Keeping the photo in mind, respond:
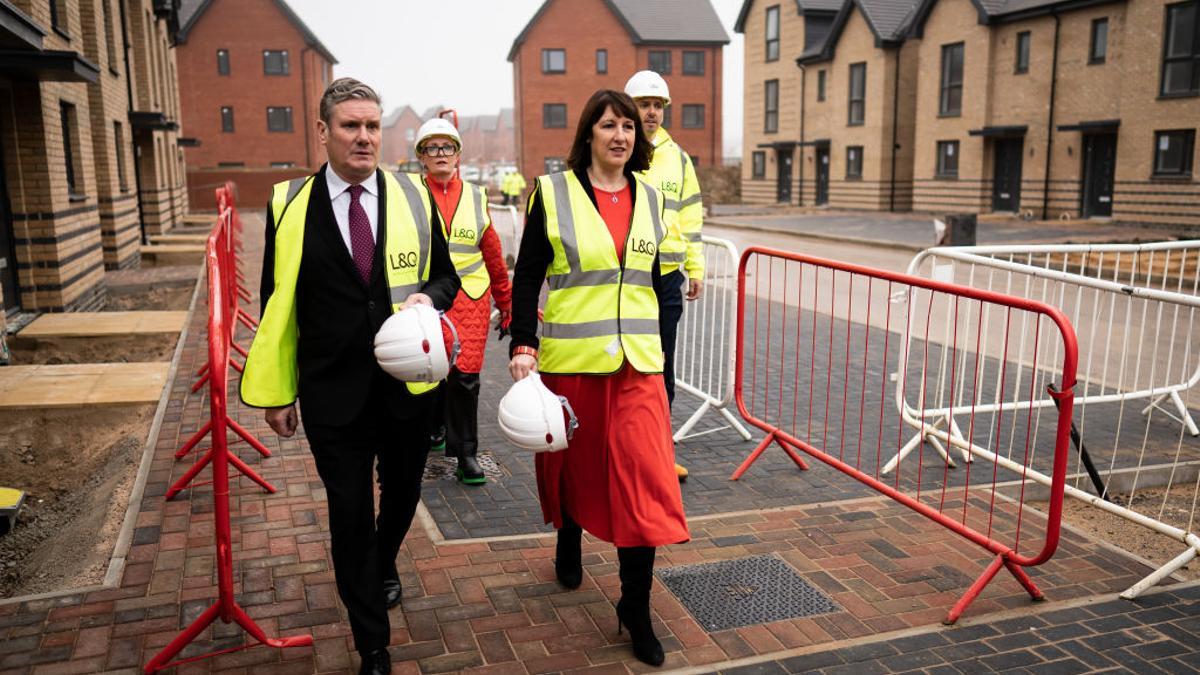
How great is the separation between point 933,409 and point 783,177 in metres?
40.8

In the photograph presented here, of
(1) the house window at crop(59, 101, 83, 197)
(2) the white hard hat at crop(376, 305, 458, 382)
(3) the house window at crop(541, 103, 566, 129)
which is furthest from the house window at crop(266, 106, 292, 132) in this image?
(2) the white hard hat at crop(376, 305, 458, 382)

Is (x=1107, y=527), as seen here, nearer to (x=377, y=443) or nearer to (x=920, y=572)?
(x=920, y=572)

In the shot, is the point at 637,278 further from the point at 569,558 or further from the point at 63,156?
the point at 63,156

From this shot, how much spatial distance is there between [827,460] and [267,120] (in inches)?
1961

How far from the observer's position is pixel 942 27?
1395 inches

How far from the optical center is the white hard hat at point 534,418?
3.65m

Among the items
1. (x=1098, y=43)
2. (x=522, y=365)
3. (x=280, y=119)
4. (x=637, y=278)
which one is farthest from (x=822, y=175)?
(x=522, y=365)

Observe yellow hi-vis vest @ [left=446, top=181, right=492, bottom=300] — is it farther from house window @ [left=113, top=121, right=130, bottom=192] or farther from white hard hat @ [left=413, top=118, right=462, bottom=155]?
house window @ [left=113, top=121, right=130, bottom=192]

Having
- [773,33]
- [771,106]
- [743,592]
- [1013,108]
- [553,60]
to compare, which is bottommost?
[743,592]

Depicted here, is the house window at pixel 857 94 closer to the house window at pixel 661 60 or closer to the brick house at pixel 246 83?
the house window at pixel 661 60

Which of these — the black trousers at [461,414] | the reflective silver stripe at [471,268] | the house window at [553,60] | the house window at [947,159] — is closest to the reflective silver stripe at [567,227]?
the reflective silver stripe at [471,268]

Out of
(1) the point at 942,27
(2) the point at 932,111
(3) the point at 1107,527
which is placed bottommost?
(3) the point at 1107,527

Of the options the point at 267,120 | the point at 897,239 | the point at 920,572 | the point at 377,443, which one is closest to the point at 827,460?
the point at 920,572

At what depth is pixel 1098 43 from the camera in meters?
29.4
